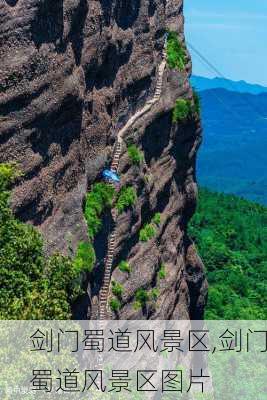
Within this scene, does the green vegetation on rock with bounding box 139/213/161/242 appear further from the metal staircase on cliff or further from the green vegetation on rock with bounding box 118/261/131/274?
the metal staircase on cliff

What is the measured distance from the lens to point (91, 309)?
99.9 ft

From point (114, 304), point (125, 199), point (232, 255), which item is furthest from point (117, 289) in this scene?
point (232, 255)

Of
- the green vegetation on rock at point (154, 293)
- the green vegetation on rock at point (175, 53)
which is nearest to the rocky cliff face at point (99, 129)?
the green vegetation on rock at point (154, 293)

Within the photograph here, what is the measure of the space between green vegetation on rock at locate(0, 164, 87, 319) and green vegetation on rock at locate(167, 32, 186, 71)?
18.1 meters

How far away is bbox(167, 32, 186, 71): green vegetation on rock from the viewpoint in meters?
41.2

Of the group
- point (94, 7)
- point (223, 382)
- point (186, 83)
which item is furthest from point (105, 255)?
point (223, 382)

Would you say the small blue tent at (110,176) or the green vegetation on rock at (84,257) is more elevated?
the small blue tent at (110,176)

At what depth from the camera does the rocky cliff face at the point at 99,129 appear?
25.7 metres

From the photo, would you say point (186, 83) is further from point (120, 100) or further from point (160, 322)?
point (160, 322)

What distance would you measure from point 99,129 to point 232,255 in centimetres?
4137

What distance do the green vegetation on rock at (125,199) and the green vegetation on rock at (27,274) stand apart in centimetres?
800

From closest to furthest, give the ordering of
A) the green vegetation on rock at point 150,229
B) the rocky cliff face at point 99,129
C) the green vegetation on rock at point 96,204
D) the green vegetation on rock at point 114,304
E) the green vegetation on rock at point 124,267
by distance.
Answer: the rocky cliff face at point 99,129, the green vegetation on rock at point 96,204, the green vegetation on rock at point 114,304, the green vegetation on rock at point 124,267, the green vegetation on rock at point 150,229

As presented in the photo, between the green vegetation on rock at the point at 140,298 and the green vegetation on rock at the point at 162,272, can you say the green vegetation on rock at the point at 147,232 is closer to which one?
the green vegetation on rock at the point at 162,272

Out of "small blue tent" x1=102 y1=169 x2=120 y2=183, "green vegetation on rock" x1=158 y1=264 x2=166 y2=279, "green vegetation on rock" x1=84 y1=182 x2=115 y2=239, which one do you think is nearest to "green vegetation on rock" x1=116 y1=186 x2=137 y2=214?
"green vegetation on rock" x1=84 y1=182 x2=115 y2=239
